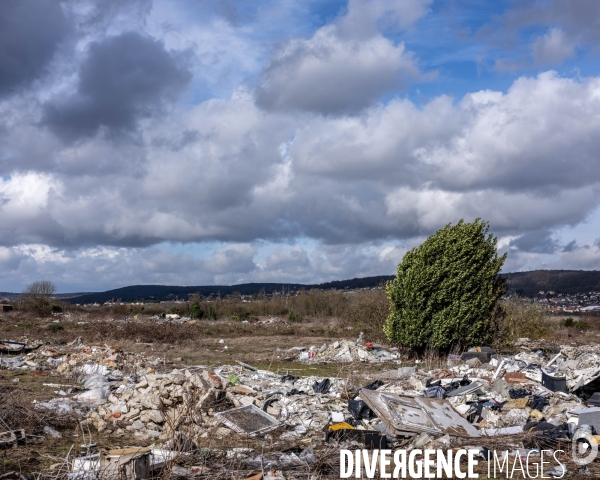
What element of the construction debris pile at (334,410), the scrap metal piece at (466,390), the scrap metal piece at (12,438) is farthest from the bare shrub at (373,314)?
the scrap metal piece at (12,438)

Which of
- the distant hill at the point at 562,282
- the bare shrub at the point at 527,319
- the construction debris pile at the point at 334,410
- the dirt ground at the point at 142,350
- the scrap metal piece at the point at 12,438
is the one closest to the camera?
the scrap metal piece at the point at 12,438

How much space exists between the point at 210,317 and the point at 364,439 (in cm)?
3526

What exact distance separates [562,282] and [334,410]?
262 feet

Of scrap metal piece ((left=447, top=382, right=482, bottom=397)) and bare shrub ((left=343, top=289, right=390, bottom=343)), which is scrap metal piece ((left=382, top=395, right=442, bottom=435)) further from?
bare shrub ((left=343, top=289, right=390, bottom=343))

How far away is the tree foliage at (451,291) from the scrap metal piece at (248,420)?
979cm

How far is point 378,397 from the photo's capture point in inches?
359

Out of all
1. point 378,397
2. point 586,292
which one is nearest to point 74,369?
point 378,397

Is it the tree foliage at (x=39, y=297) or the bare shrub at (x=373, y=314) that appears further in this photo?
the tree foliage at (x=39, y=297)

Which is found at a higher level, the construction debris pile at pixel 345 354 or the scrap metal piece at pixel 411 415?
the scrap metal piece at pixel 411 415

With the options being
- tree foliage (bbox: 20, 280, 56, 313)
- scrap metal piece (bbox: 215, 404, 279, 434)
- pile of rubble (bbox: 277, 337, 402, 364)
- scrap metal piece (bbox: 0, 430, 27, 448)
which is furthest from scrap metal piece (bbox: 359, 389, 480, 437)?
tree foliage (bbox: 20, 280, 56, 313)

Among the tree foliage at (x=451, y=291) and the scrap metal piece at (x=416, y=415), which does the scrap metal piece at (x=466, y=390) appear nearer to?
the scrap metal piece at (x=416, y=415)

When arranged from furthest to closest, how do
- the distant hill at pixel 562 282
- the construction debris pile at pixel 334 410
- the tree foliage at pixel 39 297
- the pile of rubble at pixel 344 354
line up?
the distant hill at pixel 562 282 < the tree foliage at pixel 39 297 < the pile of rubble at pixel 344 354 < the construction debris pile at pixel 334 410

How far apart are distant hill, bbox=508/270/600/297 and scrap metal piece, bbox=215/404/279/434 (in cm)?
7343

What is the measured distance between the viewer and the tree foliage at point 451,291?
57.9ft
